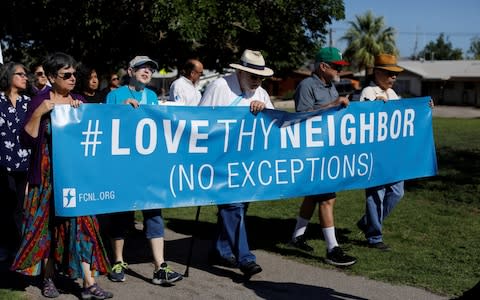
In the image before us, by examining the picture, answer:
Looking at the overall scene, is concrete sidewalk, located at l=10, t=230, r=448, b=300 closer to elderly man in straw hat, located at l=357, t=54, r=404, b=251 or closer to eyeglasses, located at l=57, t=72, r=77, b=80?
elderly man in straw hat, located at l=357, t=54, r=404, b=251

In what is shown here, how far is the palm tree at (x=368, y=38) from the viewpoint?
245ft

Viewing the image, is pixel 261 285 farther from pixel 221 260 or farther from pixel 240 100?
pixel 240 100

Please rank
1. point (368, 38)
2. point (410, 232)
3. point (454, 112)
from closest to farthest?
point (410, 232) → point (454, 112) → point (368, 38)

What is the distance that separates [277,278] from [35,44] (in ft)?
50.0

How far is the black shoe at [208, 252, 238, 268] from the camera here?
608 centimetres

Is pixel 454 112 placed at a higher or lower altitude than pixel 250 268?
lower

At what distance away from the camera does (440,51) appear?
111m

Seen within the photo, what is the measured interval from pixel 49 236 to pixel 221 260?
70.2 inches

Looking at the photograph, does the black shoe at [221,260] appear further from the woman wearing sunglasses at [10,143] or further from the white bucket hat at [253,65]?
the woman wearing sunglasses at [10,143]

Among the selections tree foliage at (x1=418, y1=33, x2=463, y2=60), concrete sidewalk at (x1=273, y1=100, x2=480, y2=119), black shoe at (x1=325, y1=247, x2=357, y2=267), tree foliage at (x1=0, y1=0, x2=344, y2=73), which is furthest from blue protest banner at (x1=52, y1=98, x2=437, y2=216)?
A: tree foliage at (x1=418, y1=33, x2=463, y2=60)

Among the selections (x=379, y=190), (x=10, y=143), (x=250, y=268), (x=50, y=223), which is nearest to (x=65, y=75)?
(x=50, y=223)

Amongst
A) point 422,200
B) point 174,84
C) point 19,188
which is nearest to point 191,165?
point 19,188

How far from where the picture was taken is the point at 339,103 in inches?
242

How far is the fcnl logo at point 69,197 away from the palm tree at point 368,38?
2793 inches
